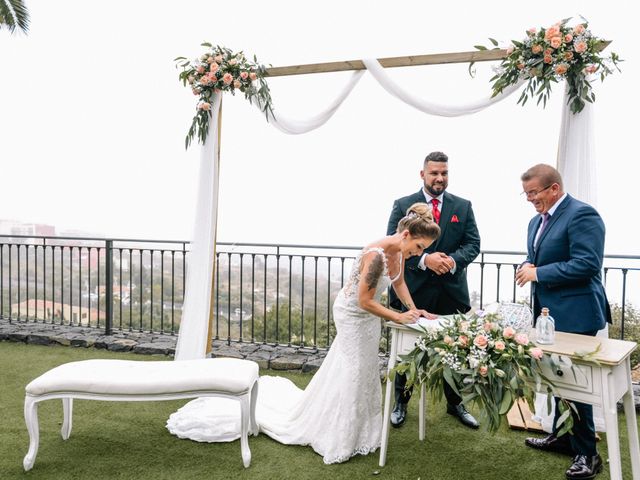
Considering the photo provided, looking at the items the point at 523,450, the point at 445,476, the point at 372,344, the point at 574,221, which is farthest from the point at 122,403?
the point at 574,221

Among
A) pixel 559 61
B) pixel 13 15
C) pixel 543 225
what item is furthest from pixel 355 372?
pixel 13 15

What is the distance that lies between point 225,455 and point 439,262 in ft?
5.86

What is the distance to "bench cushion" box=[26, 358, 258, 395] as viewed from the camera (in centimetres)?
261

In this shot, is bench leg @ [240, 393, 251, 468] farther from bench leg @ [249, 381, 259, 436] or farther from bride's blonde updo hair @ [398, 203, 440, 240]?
bride's blonde updo hair @ [398, 203, 440, 240]

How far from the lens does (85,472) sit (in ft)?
8.59

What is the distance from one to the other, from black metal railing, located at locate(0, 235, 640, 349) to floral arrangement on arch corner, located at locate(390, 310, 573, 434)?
7.32 ft

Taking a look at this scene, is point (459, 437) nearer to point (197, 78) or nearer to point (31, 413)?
point (31, 413)

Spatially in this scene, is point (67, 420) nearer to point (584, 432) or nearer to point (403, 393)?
point (403, 393)

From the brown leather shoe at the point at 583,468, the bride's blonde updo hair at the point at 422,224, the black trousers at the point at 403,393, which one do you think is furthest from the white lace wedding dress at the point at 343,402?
the brown leather shoe at the point at 583,468

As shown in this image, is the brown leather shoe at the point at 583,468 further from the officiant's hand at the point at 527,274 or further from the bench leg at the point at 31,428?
the bench leg at the point at 31,428

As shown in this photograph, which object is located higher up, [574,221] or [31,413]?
[574,221]

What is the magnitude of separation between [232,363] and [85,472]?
3.21 feet

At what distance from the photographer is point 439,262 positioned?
304 centimetres

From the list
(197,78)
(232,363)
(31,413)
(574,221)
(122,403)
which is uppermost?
(197,78)
